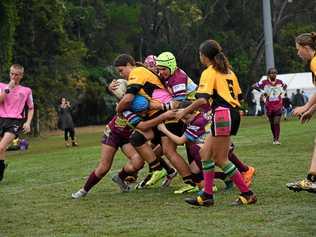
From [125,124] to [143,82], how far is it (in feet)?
2.40

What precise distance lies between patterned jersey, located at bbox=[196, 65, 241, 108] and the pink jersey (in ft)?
15.7

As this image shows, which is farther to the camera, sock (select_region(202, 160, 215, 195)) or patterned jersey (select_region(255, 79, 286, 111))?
patterned jersey (select_region(255, 79, 286, 111))

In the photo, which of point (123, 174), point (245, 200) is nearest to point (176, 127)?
point (123, 174)

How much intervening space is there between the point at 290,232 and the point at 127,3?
5699 cm

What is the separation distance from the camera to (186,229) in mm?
7133

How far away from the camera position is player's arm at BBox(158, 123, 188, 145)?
31.2 feet

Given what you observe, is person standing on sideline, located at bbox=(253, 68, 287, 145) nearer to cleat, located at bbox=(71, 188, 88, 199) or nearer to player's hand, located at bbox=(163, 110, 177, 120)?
Result: cleat, located at bbox=(71, 188, 88, 199)

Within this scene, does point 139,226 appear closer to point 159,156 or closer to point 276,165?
point 159,156

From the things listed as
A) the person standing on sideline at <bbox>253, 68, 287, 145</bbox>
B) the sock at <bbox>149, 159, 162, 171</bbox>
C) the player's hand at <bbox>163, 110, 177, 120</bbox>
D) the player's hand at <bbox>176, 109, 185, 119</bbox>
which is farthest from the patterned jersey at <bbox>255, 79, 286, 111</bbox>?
the player's hand at <bbox>176, 109, 185, 119</bbox>

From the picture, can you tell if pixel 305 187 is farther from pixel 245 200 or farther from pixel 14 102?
pixel 14 102

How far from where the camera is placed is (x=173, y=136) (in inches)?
376

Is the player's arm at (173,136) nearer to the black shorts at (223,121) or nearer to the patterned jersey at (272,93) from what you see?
the black shorts at (223,121)

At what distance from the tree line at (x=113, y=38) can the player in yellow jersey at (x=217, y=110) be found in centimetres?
3170

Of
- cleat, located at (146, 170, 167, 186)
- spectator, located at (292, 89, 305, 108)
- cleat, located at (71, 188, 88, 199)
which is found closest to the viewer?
cleat, located at (71, 188, 88, 199)
